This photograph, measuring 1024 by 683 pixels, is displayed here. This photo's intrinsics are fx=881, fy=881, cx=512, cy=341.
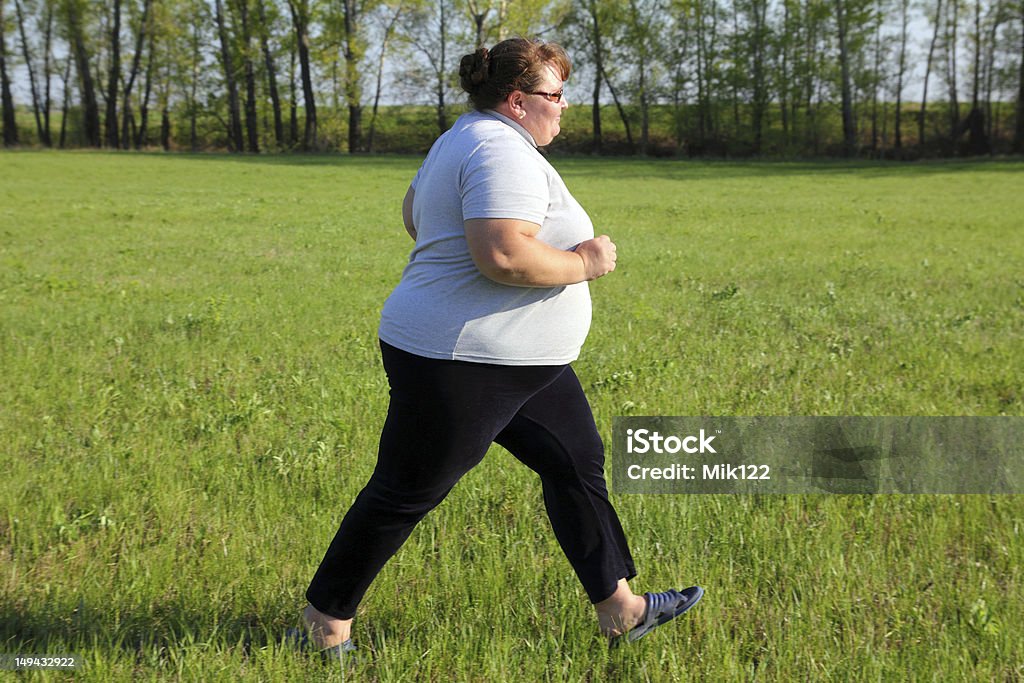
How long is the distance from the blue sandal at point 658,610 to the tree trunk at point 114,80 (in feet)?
187

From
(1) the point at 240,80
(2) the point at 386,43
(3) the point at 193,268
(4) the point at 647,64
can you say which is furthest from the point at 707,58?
(3) the point at 193,268

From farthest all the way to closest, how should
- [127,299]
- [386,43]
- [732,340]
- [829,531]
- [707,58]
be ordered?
[707,58]
[386,43]
[127,299]
[732,340]
[829,531]

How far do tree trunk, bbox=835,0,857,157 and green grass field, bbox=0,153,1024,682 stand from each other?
44.1 m

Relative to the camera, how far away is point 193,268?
11.6 meters

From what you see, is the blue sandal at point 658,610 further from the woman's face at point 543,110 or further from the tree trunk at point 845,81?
the tree trunk at point 845,81

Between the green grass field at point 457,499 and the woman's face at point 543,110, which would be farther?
the green grass field at point 457,499

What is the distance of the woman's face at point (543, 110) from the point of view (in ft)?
8.51

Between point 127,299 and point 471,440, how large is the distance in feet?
24.8

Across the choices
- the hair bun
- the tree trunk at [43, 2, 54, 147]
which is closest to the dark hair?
the hair bun

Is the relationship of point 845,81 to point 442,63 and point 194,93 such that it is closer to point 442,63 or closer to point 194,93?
point 442,63

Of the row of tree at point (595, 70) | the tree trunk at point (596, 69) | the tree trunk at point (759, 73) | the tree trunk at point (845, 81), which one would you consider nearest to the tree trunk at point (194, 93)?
the row of tree at point (595, 70)

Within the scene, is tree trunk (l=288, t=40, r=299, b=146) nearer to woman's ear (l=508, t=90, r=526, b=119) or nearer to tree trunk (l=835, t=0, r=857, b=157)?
tree trunk (l=835, t=0, r=857, b=157)

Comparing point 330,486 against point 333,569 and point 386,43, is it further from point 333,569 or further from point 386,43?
point 386,43

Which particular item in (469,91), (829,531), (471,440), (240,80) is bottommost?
(829,531)
